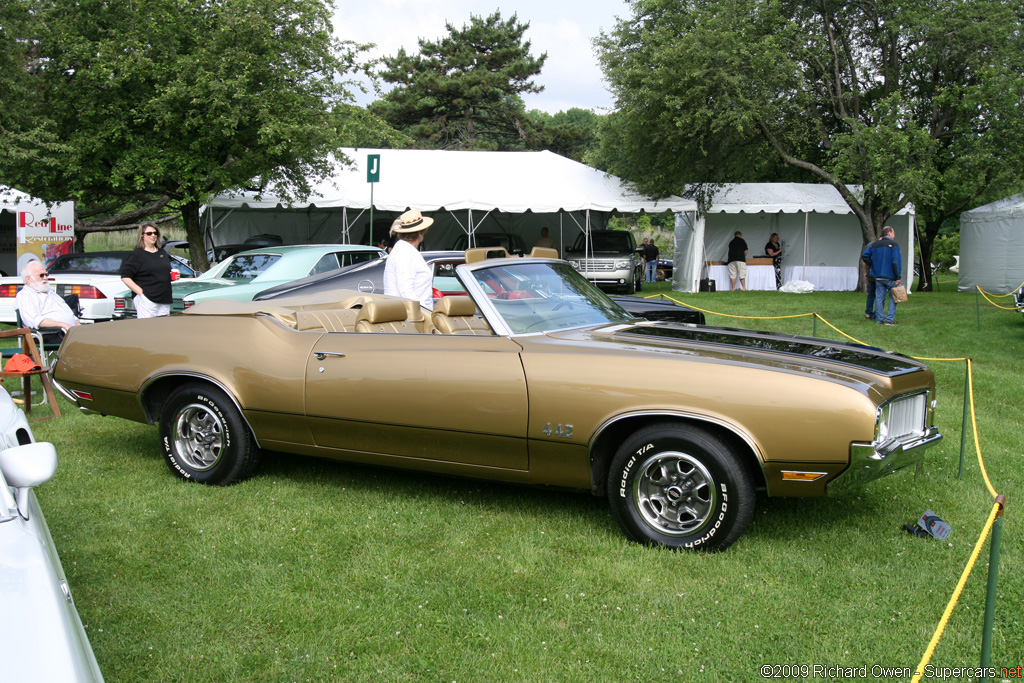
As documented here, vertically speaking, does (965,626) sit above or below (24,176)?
below

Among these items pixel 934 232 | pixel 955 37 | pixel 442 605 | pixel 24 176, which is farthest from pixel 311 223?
pixel 442 605

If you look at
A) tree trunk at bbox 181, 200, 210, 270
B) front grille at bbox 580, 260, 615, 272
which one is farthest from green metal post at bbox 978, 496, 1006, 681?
front grille at bbox 580, 260, 615, 272

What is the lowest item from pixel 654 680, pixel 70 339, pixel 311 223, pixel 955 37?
pixel 654 680

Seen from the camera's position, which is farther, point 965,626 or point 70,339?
point 70,339

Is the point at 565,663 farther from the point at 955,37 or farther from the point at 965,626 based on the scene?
the point at 955,37

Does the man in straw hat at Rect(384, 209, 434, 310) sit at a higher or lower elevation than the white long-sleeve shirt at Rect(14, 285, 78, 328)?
higher

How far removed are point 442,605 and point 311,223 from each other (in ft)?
71.8

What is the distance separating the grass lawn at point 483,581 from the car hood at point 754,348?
0.90 meters

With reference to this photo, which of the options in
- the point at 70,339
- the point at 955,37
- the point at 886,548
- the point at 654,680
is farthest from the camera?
the point at 955,37

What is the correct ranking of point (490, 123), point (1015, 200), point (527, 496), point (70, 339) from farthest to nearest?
point (490, 123) < point (1015, 200) < point (70, 339) < point (527, 496)

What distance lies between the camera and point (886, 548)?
13.1 feet

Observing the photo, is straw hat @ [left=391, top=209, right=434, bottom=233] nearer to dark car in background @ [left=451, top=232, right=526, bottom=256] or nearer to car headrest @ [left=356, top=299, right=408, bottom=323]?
car headrest @ [left=356, top=299, right=408, bottom=323]

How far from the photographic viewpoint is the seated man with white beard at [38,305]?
870 centimetres

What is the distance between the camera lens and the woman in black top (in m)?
8.12
